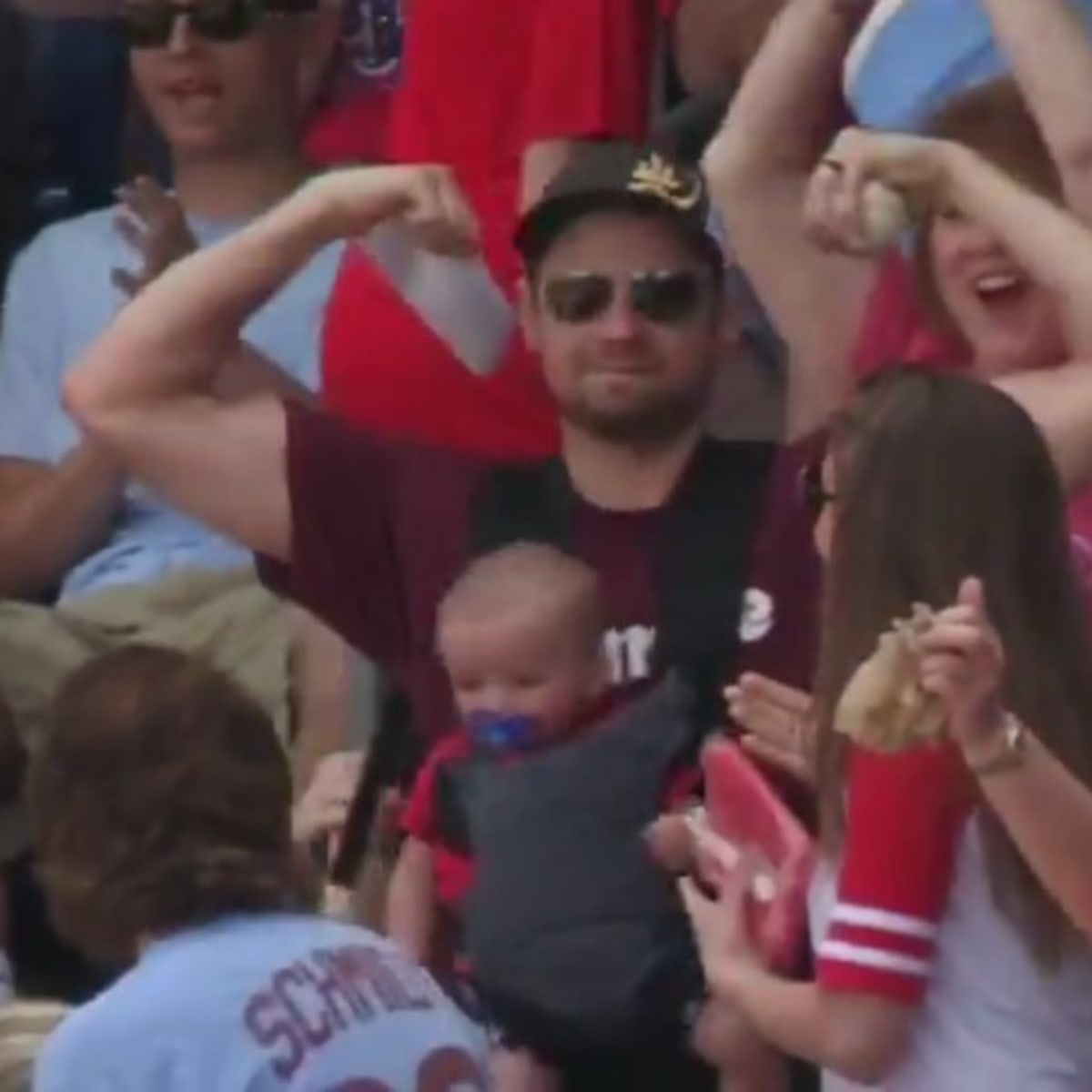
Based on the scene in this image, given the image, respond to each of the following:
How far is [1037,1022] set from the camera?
164 inches

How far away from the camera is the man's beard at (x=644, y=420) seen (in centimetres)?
518

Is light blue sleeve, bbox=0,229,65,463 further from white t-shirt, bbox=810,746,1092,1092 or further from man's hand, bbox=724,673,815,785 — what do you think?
white t-shirt, bbox=810,746,1092,1092

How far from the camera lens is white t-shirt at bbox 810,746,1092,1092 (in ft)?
13.4

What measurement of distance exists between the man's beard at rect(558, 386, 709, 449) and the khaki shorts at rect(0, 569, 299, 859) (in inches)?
31.1

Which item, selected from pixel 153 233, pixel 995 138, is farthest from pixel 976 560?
pixel 153 233

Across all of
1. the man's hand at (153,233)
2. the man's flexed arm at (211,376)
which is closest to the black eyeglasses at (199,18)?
the man's hand at (153,233)

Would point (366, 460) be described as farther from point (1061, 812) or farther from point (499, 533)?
point (1061, 812)

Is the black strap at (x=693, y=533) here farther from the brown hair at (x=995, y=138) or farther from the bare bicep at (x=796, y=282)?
the brown hair at (x=995, y=138)

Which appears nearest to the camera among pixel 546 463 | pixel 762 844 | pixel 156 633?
pixel 762 844

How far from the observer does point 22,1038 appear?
15.4 feet

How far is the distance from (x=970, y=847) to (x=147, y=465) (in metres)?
1.61

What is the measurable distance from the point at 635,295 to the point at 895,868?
1296mm

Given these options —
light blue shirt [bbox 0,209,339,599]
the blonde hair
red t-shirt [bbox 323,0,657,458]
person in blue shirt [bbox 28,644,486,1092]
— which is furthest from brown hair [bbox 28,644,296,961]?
light blue shirt [bbox 0,209,339,599]

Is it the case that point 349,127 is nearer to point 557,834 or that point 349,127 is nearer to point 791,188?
point 791,188
